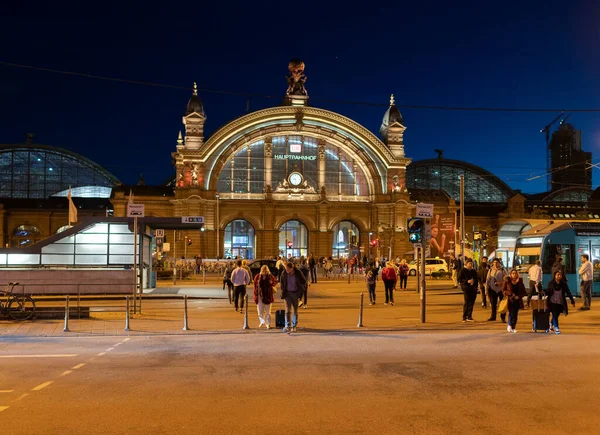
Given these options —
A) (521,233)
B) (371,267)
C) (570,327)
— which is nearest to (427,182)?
(521,233)

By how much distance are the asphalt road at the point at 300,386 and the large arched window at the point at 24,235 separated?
66902 mm

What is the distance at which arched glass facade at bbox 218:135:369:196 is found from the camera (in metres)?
72.4

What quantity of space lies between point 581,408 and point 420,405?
210cm

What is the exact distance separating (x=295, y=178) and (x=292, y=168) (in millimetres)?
1226

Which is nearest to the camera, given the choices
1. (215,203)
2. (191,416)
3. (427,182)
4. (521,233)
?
(191,416)

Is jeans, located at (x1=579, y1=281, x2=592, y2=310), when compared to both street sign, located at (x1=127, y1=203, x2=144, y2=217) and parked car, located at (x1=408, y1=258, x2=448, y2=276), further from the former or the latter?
parked car, located at (x1=408, y1=258, x2=448, y2=276)

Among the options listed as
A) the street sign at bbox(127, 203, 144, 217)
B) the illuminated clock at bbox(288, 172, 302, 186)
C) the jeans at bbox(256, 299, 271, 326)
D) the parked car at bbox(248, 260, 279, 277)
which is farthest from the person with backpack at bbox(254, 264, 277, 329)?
the illuminated clock at bbox(288, 172, 302, 186)

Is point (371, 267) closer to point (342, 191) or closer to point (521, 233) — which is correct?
point (521, 233)

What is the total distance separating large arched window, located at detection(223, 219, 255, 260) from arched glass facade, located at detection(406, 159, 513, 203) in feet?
135

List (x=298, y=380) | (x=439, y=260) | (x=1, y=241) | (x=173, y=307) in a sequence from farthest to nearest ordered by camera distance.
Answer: (x=1, y=241)
(x=439, y=260)
(x=173, y=307)
(x=298, y=380)

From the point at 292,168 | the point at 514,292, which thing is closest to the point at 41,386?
the point at 514,292

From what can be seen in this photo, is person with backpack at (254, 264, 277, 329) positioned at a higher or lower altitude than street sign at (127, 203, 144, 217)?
lower

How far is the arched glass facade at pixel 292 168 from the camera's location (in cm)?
7238

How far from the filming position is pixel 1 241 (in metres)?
75.5
